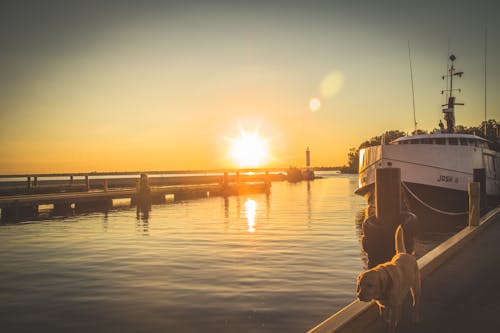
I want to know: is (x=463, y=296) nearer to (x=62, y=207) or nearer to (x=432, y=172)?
(x=432, y=172)

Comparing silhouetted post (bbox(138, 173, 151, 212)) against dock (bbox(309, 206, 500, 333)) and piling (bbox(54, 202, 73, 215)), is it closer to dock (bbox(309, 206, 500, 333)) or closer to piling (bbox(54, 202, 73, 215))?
piling (bbox(54, 202, 73, 215))

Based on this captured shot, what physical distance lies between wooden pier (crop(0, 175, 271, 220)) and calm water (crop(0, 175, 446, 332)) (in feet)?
28.5

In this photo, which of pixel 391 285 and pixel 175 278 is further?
pixel 175 278

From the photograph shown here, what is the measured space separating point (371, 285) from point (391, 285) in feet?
1.06

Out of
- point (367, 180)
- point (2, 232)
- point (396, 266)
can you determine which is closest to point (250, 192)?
point (367, 180)

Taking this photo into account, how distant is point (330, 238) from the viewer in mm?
19547

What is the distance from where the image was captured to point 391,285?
16.9 ft

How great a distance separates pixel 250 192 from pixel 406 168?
3797cm

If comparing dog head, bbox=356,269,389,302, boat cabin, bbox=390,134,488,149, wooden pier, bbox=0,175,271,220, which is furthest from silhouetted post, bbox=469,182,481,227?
wooden pier, bbox=0,175,271,220

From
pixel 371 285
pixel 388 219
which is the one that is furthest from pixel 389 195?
pixel 371 285

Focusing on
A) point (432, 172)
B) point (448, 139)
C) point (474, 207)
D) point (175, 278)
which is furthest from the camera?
point (448, 139)

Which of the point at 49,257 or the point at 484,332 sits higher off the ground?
the point at 484,332

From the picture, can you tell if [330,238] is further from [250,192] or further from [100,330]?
[250,192]

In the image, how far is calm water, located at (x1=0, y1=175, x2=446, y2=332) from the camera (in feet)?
28.1
